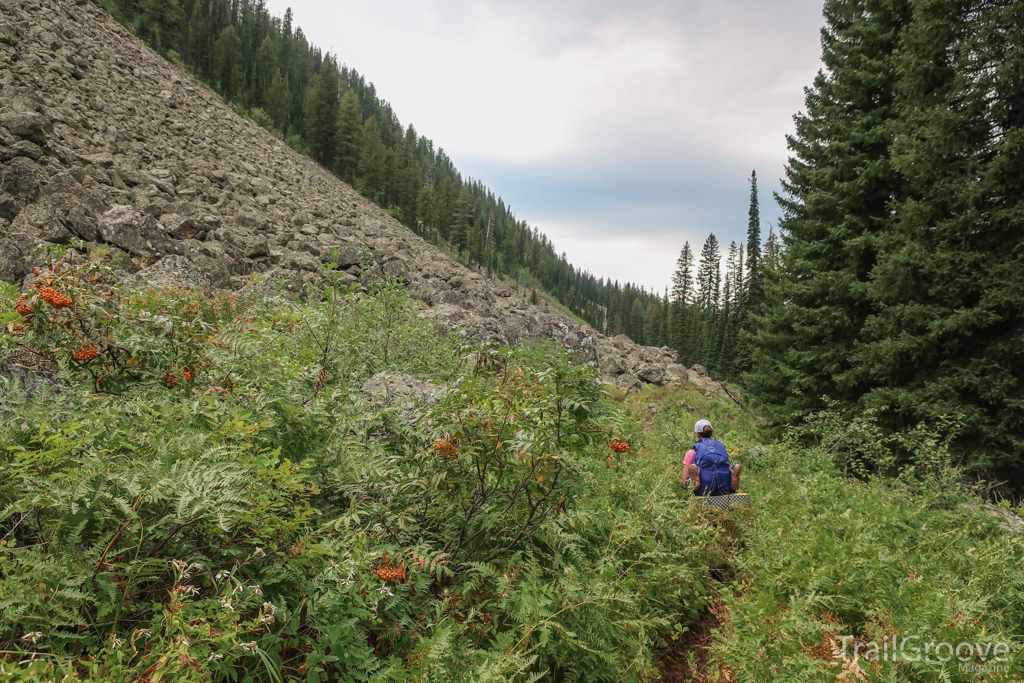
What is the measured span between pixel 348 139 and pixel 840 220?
59121mm

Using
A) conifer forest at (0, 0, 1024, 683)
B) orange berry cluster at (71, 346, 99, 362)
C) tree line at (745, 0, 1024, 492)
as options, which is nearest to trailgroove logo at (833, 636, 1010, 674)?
conifer forest at (0, 0, 1024, 683)

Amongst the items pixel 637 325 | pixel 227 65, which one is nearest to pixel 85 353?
pixel 227 65

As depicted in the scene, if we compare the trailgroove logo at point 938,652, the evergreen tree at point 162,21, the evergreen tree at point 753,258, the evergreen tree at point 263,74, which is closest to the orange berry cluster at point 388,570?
the trailgroove logo at point 938,652

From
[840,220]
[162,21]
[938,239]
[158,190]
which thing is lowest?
[938,239]

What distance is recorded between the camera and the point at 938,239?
29.3ft

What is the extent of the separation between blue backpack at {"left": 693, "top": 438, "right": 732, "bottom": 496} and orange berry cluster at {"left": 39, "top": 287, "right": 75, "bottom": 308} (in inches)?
256

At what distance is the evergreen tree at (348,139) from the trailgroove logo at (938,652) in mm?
64498

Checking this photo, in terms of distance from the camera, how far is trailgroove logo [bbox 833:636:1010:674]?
2584mm

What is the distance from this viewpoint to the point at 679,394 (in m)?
27.1

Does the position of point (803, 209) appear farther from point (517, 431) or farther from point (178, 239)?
point (178, 239)

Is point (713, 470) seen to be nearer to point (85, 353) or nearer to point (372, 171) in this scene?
point (85, 353)

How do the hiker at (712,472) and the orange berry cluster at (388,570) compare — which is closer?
the orange berry cluster at (388,570)

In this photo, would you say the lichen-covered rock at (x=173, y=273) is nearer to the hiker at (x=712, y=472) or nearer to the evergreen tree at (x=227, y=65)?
the hiker at (x=712, y=472)

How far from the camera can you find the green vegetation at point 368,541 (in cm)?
200
